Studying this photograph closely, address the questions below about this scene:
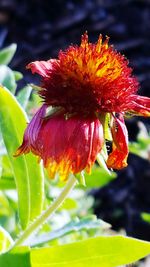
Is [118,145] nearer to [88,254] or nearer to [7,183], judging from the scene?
[88,254]

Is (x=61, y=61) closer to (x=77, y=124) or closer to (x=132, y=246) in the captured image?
(x=77, y=124)

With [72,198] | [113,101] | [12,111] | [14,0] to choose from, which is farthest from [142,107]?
[14,0]

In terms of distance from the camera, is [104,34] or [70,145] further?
[104,34]

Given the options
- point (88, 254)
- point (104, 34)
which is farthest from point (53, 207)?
point (104, 34)

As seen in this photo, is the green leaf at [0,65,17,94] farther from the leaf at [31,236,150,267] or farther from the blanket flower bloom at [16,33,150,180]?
the leaf at [31,236,150,267]

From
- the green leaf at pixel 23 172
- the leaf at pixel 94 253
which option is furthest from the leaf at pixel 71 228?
the leaf at pixel 94 253

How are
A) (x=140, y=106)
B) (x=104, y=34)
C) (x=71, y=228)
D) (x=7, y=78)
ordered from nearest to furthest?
(x=140, y=106)
(x=71, y=228)
(x=7, y=78)
(x=104, y=34)
